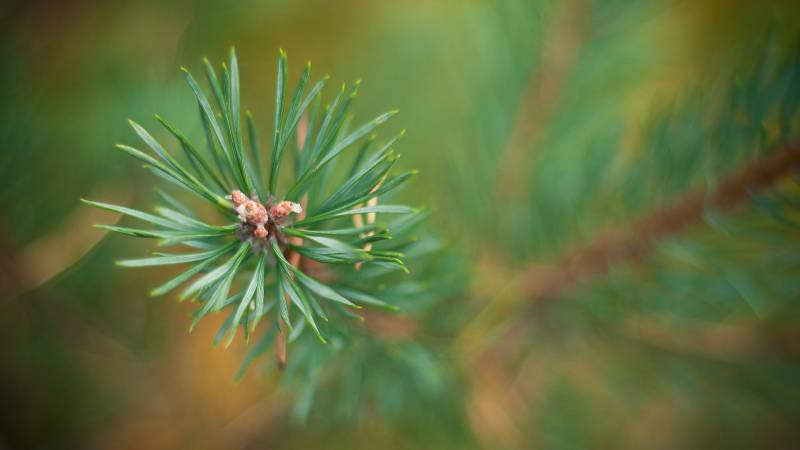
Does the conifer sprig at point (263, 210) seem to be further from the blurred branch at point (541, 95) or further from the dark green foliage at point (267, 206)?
the blurred branch at point (541, 95)

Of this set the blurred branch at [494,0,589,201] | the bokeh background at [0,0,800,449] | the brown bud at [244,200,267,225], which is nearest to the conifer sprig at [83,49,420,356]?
the brown bud at [244,200,267,225]

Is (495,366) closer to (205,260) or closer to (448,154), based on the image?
(448,154)

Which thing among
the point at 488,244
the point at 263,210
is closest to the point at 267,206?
the point at 263,210

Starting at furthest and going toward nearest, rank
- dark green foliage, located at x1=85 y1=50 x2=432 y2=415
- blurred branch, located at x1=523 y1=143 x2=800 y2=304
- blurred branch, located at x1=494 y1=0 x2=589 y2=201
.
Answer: blurred branch, located at x1=494 y1=0 x2=589 y2=201, blurred branch, located at x1=523 y1=143 x2=800 y2=304, dark green foliage, located at x1=85 y1=50 x2=432 y2=415

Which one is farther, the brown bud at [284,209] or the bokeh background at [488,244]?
the bokeh background at [488,244]

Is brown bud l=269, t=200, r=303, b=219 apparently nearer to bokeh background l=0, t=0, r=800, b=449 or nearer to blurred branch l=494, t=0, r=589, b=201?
bokeh background l=0, t=0, r=800, b=449

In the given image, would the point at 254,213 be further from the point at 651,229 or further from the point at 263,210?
the point at 651,229

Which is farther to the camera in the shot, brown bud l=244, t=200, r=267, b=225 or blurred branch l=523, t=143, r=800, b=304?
blurred branch l=523, t=143, r=800, b=304

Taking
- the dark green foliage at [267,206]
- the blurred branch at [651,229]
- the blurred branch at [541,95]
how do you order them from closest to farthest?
the dark green foliage at [267,206] < the blurred branch at [651,229] < the blurred branch at [541,95]

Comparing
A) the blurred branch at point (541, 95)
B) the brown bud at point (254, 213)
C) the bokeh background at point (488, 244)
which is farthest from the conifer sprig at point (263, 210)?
the blurred branch at point (541, 95)
